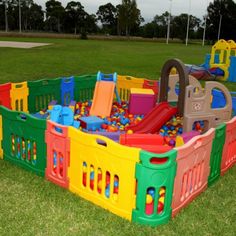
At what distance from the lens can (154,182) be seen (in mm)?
2975

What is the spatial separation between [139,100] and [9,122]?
2.95 meters

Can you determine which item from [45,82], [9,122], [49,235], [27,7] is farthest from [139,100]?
[27,7]

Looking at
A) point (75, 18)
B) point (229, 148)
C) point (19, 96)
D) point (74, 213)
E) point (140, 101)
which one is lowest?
point (74, 213)

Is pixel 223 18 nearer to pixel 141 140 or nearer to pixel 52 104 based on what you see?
pixel 52 104

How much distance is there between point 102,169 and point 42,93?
12.0ft

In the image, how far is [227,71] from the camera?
11.8 metres

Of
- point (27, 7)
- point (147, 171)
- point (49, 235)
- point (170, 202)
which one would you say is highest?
point (27, 7)

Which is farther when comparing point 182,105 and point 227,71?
point 227,71

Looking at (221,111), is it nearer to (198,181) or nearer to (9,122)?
(198,181)

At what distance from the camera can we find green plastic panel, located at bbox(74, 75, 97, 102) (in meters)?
7.33

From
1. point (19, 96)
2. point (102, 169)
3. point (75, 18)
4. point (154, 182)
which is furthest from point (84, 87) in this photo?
point (75, 18)

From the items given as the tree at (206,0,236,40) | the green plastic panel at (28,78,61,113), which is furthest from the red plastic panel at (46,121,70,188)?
the tree at (206,0,236,40)

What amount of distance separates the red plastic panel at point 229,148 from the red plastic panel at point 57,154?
6.18ft

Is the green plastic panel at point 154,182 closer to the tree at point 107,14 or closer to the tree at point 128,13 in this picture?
the tree at point 128,13
